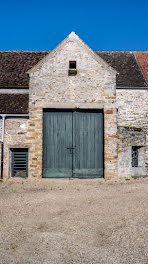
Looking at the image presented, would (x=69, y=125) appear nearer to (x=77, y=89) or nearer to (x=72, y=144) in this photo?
(x=72, y=144)

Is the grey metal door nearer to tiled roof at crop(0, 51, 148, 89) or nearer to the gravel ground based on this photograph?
the gravel ground

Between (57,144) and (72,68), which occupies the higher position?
(72,68)

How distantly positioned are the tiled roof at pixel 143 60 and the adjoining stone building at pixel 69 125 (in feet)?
19.2

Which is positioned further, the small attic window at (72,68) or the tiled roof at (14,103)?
the small attic window at (72,68)

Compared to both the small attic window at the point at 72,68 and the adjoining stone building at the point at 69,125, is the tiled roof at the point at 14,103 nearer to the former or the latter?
the adjoining stone building at the point at 69,125

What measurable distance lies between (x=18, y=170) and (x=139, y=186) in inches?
185

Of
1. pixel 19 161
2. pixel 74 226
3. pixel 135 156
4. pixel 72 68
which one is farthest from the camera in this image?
pixel 135 156

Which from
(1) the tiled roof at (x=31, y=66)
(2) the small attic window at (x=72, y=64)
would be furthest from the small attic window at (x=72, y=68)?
(1) the tiled roof at (x=31, y=66)

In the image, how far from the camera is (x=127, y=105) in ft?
43.4

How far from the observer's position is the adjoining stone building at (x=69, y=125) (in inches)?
362

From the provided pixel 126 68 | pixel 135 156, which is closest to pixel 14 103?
pixel 135 156

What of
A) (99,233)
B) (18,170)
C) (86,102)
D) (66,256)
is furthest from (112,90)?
(66,256)

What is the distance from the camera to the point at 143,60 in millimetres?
15344

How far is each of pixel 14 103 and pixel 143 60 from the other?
32.0ft
